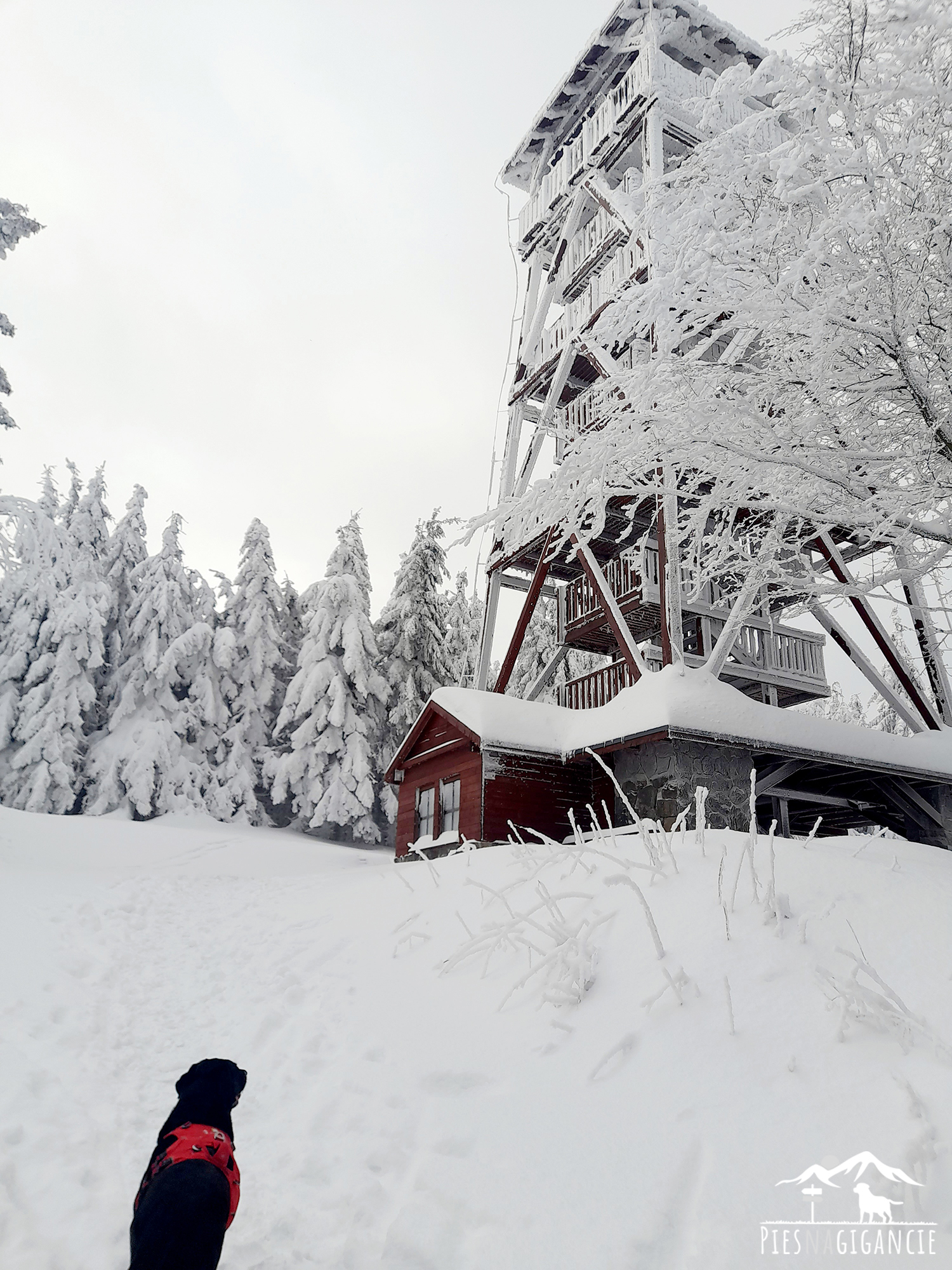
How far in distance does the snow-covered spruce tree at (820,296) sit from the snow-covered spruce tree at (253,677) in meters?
21.4

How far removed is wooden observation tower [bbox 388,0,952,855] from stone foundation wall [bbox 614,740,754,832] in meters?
0.03

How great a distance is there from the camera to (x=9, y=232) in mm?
14273

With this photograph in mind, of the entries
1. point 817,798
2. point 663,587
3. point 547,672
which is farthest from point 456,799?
point 817,798

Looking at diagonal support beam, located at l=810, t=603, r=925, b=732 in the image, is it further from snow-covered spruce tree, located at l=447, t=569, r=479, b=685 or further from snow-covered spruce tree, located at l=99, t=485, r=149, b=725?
snow-covered spruce tree, located at l=99, t=485, r=149, b=725

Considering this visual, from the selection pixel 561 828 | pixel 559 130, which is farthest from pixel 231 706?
pixel 559 130

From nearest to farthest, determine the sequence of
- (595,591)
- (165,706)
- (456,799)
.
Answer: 1. (456,799)
2. (595,591)
3. (165,706)

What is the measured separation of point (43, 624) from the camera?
2588 cm

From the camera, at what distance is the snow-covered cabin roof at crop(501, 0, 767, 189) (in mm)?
17047

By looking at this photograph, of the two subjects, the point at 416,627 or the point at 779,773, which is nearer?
the point at 779,773

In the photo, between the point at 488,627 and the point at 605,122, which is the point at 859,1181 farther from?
the point at 605,122

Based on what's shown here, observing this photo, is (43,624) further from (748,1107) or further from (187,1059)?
(748,1107)

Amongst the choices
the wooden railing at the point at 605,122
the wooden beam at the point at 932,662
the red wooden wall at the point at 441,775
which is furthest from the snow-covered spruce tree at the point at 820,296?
the wooden railing at the point at 605,122

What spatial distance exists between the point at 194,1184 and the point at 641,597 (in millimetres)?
13155

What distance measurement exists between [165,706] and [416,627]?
9225 mm
